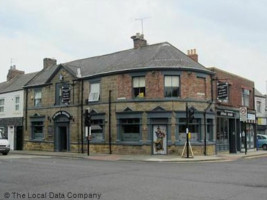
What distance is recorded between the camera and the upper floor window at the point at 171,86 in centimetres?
2714

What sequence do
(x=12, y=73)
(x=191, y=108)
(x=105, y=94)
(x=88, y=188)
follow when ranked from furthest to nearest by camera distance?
(x=12, y=73)
(x=105, y=94)
(x=191, y=108)
(x=88, y=188)

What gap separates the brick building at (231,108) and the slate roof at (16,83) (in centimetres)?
2043

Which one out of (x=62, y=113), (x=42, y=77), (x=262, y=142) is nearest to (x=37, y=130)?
(x=62, y=113)

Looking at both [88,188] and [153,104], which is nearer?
[88,188]

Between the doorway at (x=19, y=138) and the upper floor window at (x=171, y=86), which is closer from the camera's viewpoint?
the upper floor window at (x=171, y=86)

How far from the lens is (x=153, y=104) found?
26922 millimetres

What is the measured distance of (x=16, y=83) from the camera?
40906mm

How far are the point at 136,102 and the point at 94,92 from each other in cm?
464

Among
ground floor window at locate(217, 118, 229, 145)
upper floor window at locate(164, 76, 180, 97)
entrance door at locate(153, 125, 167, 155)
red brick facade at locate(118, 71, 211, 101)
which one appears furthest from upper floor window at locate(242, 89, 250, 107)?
entrance door at locate(153, 125, 167, 155)

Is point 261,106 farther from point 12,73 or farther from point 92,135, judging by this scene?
point 12,73

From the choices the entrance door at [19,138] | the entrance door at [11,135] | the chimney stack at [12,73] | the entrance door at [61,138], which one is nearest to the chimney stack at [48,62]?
the chimney stack at [12,73]

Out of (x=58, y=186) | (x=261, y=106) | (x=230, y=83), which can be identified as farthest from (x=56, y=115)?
(x=261, y=106)

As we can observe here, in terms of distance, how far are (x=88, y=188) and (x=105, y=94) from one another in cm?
1861

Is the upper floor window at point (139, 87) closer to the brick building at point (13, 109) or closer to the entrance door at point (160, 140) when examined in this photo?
the entrance door at point (160, 140)
